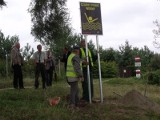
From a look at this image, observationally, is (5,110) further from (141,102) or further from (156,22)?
(156,22)

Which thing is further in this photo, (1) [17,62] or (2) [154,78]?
(2) [154,78]

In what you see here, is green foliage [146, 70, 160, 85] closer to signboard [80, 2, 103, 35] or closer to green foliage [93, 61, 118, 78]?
green foliage [93, 61, 118, 78]

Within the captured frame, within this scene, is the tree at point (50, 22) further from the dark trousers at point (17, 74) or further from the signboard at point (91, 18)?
the signboard at point (91, 18)

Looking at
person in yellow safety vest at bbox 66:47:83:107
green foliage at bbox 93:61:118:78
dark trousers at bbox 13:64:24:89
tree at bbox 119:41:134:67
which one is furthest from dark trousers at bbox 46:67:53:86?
tree at bbox 119:41:134:67

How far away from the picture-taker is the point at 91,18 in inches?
548

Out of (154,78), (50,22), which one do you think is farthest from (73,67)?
(154,78)

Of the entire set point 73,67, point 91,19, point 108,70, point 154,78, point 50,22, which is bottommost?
point 154,78

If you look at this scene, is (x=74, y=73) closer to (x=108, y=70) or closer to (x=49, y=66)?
(x=49, y=66)

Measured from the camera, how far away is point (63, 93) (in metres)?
16.0

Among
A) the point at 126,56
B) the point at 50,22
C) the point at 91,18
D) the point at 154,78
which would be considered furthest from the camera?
the point at 126,56

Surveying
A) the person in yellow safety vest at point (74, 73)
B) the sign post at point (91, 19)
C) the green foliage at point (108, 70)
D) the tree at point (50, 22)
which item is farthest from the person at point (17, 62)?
the green foliage at point (108, 70)

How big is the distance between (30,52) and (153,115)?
3258 cm

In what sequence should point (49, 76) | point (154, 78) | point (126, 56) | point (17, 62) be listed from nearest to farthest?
point (17, 62) < point (49, 76) < point (154, 78) < point (126, 56)

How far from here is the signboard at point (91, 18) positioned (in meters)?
13.7
